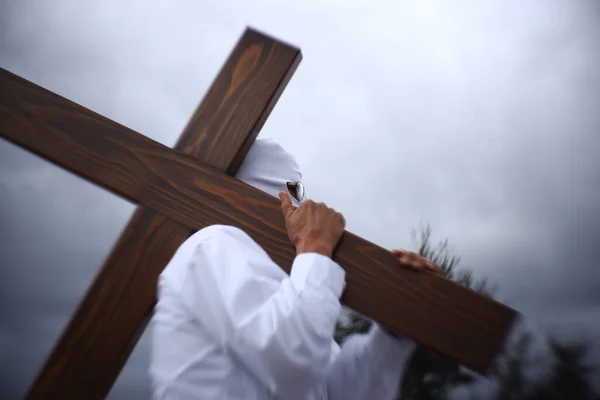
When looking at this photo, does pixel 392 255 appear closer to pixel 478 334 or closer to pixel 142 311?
pixel 478 334

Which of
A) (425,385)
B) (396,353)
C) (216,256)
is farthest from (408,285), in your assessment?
(425,385)

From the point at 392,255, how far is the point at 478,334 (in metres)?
0.27

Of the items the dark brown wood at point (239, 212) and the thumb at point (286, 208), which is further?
the thumb at point (286, 208)

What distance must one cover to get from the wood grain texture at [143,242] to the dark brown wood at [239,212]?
29mm

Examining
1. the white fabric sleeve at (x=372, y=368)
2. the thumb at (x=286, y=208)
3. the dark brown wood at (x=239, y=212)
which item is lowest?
the white fabric sleeve at (x=372, y=368)

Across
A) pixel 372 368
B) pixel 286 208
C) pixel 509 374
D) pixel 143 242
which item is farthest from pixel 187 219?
pixel 509 374

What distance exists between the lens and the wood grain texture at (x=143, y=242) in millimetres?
1129

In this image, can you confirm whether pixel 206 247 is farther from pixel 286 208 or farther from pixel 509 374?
pixel 509 374

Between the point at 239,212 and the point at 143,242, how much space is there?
263mm

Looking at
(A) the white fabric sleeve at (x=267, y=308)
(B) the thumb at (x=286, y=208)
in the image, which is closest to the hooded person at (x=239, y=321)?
(A) the white fabric sleeve at (x=267, y=308)

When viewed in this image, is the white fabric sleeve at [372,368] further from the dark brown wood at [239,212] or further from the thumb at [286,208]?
the thumb at [286,208]

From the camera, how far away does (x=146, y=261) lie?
47.8 inches

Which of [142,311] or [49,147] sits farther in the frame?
[49,147]

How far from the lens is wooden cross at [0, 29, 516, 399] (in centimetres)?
112
